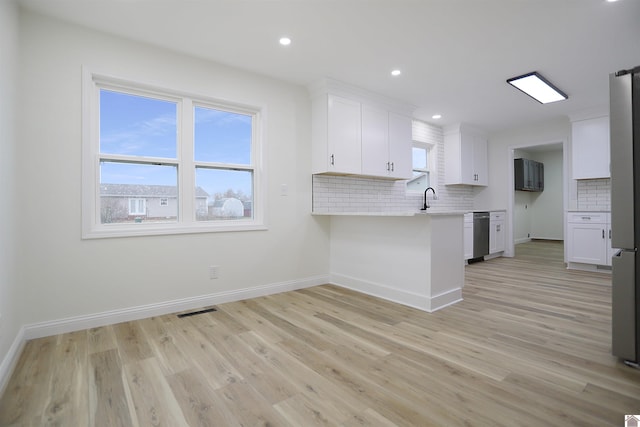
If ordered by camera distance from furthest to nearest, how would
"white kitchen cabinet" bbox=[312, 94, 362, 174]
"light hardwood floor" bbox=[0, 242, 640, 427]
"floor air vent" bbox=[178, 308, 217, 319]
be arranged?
"white kitchen cabinet" bbox=[312, 94, 362, 174] → "floor air vent" bbox=[178, 308, 217, 319] → "light hardwood floor" bbox=[0, 242, 640, 427]

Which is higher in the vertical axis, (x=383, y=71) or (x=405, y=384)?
(x=383, y=71)

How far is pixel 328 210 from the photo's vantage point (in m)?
4.30

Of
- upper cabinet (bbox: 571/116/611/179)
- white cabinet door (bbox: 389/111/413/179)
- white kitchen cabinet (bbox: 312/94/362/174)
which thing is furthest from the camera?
upper cabinet (bbox: 571/116/611/179)

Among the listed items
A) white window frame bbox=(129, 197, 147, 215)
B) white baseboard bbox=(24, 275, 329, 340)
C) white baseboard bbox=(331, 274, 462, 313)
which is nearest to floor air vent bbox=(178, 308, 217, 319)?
white baseboard bbox=(24, 275, 329, 340)

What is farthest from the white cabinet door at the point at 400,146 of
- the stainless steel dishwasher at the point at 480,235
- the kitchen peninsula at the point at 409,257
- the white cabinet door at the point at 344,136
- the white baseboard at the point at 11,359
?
the white baseboard at the point at 11,359

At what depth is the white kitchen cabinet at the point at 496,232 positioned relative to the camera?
6098mm

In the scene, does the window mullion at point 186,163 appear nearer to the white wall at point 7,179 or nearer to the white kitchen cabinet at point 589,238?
the white wall at point 7,179

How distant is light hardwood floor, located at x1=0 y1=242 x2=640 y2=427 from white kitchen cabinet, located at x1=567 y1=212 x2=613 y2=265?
2410 mm

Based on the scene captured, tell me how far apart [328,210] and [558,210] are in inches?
326

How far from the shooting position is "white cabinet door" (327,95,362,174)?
395 cm

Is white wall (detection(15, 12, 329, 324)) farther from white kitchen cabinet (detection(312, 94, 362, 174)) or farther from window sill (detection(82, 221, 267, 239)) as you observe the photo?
white kitchen cabinet (detection(312, 94, 362, 174))

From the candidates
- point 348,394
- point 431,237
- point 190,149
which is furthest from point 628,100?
point 190,149

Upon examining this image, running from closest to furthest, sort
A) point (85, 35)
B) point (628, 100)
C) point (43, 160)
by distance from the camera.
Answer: point (628, 100), point (43, 160), point (85, 35)

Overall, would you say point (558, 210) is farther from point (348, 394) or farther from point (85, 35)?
point (85, 35)
